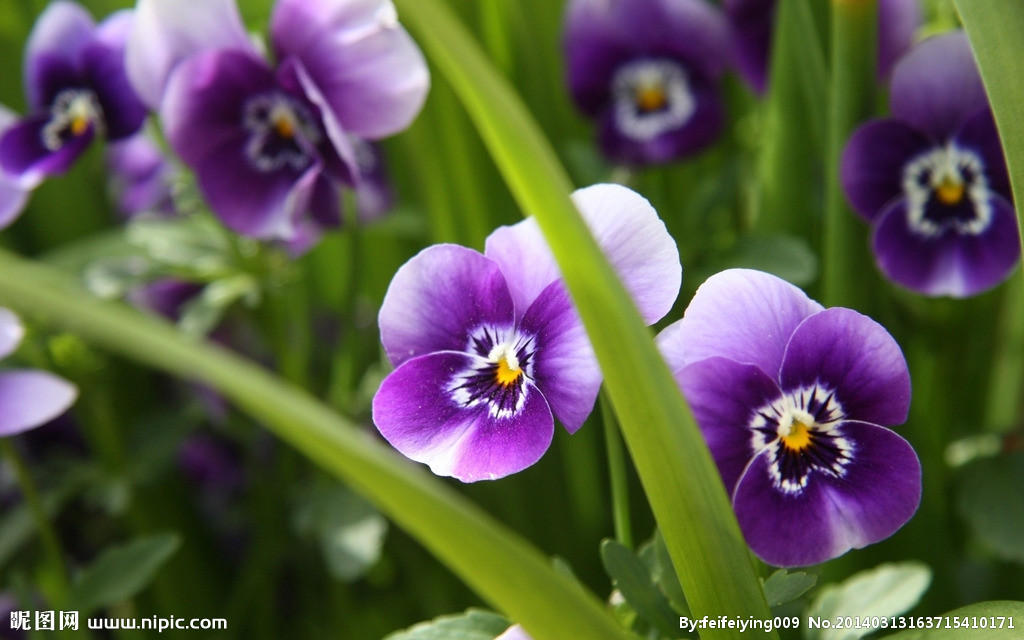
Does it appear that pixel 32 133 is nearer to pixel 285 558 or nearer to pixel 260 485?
pixel 260 485

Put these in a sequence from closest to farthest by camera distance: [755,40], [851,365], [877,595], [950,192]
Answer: [851,365] → [877,595] → [950,192] → [755,40]

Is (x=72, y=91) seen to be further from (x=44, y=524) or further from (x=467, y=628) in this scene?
(x=467, y=628)

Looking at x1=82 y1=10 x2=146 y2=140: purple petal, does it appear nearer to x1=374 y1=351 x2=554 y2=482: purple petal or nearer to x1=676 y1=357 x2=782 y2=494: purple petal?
x1=374 y1=351 x2=554 y2=482: purple petal

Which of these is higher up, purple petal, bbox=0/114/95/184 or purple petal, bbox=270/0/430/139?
purple petal, bbox=270/0/430/139

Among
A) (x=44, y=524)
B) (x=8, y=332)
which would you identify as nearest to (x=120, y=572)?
(x=44, y=524)

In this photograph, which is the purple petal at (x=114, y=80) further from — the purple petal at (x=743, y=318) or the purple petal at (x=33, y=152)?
the purple petal at (x=743, y=318)

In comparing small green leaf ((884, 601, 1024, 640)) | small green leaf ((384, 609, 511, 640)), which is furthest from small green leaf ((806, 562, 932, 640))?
small green leaf ((384, 609, 511, 640))
